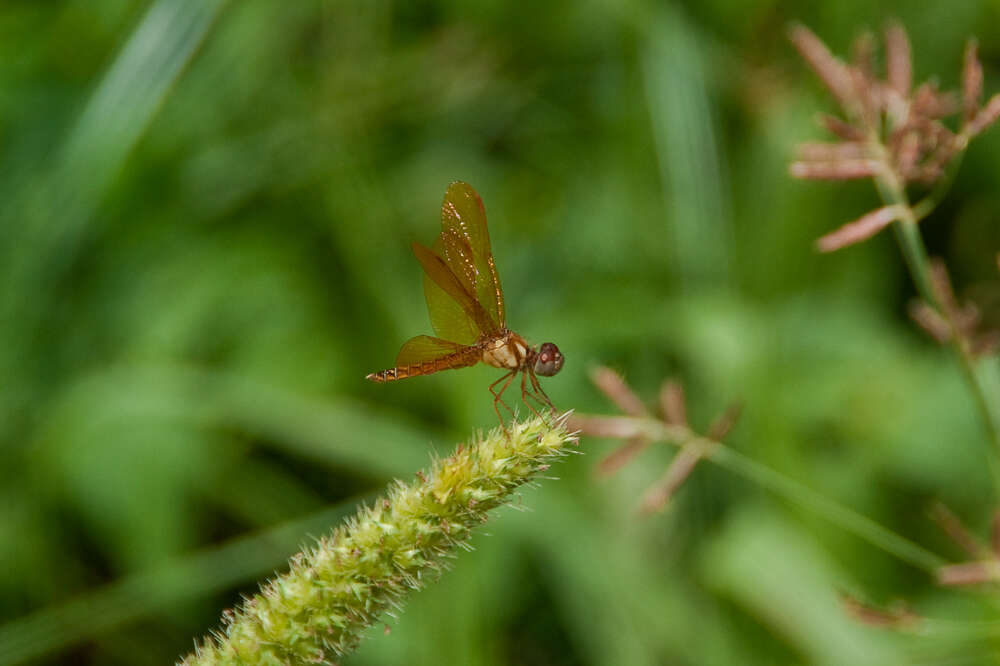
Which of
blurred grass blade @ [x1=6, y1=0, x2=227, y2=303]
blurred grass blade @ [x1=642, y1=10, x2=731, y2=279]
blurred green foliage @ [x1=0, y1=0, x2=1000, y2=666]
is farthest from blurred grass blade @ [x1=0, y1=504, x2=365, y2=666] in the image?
blurred grass blade @ [x1=642, y1=10, x2=731, y2=279]

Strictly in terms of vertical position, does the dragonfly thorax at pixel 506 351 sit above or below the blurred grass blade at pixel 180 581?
above

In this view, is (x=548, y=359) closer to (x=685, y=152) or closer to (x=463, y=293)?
(x=463, y=293)

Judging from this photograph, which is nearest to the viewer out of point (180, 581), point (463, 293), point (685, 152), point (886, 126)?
point (886, 126)

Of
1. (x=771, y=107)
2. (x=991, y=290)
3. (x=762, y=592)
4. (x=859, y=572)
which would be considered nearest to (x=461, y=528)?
(x=762, y=592)

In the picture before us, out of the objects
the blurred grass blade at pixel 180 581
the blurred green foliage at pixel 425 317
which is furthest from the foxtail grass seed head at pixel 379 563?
the blurred grass blade at pixel 180 581

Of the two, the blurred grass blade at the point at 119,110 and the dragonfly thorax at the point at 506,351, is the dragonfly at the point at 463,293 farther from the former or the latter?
the blurred grass blade at the point at 119,110

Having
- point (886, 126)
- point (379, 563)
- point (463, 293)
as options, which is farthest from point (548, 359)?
point (379, 563)
